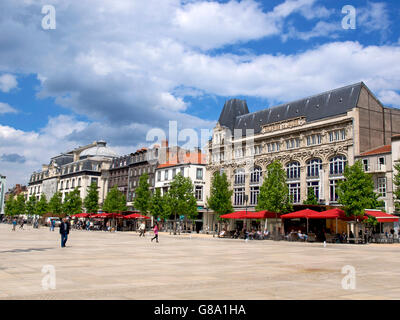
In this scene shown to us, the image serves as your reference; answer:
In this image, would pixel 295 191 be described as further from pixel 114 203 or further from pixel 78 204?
pixel 78 204

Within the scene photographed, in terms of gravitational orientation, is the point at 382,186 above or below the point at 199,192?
below

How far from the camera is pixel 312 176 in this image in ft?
189

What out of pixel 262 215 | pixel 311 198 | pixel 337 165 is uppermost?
pixel 337 165

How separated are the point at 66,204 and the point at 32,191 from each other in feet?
223

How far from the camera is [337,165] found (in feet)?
180

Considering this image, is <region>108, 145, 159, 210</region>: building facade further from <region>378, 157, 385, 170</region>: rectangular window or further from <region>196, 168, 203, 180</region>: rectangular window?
<region>378, 157, 385, 170</region>: rectangular window

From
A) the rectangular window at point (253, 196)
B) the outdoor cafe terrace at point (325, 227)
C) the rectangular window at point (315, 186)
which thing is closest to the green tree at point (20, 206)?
the rectangular window at point (253, 196)

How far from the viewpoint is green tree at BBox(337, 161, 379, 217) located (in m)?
40.5

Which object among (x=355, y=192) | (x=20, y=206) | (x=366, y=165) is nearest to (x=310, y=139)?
(x=366, y=165)

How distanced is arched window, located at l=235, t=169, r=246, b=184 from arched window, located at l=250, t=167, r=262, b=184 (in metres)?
2.17

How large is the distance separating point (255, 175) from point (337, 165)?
1594 centimetres

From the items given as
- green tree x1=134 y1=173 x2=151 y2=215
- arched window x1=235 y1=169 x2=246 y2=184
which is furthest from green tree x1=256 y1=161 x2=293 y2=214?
green tree x1=134 y1=173 x2=151 y2=215

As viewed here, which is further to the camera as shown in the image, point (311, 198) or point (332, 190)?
point (332, 190)

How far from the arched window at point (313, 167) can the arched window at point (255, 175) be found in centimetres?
979
